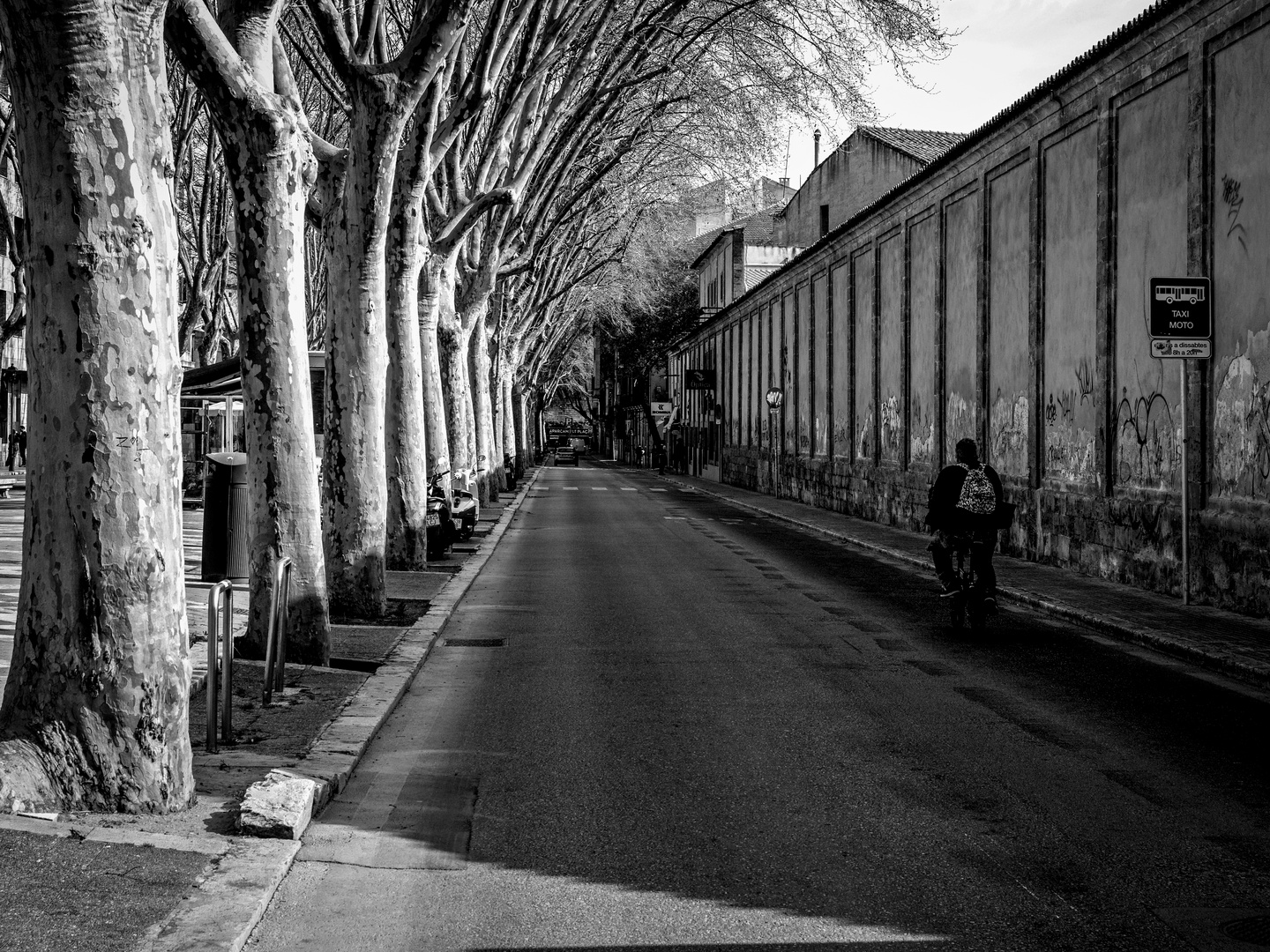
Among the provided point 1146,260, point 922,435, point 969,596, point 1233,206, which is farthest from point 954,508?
point 922,435

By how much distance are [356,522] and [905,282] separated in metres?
17.1

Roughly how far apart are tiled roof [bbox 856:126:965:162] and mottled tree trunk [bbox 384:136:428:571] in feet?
100

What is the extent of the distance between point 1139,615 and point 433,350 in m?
11.5

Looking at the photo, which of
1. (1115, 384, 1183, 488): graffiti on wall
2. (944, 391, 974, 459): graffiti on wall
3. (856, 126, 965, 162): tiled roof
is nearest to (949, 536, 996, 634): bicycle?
(1115, 384, 1183, 488): graffiti on wall

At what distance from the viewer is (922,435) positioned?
25797 millimetres

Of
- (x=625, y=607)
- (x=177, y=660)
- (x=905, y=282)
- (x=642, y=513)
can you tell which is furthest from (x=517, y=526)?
(x=177, y=660)

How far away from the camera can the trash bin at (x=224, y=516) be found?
512 inches

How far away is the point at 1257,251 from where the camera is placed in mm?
13156

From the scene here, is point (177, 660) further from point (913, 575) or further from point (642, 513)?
point (642, 513)

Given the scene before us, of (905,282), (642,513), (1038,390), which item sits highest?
(905,282)

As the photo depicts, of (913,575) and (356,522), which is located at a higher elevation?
(356,522)

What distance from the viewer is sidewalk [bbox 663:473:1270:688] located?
34.0ft

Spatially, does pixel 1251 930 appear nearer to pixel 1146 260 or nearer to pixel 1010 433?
pixel 1146 260

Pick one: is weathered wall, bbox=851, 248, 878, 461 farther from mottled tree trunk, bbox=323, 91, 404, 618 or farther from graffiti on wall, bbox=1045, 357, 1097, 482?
mottled tree trunk, bbox=323, 91, 404, 618
